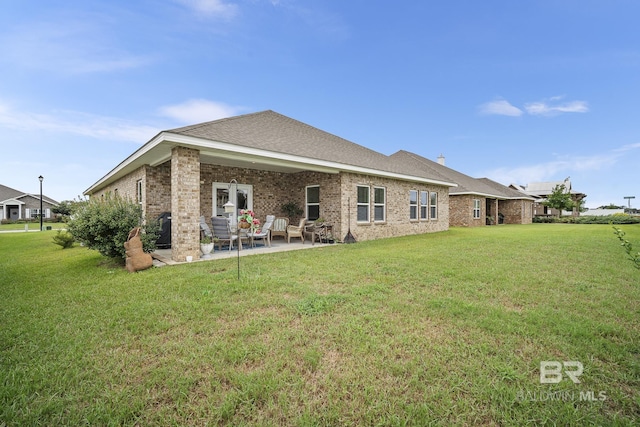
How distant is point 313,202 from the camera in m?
12.6

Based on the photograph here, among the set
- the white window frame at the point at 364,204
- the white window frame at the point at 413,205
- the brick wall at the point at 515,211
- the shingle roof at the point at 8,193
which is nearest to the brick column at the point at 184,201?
the white window frame at the point at 364,204

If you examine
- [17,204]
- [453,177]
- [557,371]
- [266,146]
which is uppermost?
[453,177]

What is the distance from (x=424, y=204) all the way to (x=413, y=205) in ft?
4.09

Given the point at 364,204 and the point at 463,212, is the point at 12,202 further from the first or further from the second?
the point at 463,212

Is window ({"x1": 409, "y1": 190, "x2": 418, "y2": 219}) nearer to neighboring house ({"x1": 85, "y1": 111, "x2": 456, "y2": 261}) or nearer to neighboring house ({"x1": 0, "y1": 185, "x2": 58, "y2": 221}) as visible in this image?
neighboring house ({"x1": 85, "y1": 111, "x2": 456, "y2": 261})

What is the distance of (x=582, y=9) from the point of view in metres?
9.87

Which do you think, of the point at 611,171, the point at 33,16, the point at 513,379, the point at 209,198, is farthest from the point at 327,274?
the point at 611,171

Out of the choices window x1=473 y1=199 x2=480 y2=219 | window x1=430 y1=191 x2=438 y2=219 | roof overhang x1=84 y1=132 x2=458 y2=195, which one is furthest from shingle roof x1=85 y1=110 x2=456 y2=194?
window x1=473 y1=199 x2=480 y2=219

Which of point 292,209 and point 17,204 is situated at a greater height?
point 17,204

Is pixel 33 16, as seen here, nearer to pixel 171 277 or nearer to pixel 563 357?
pixel 171 277

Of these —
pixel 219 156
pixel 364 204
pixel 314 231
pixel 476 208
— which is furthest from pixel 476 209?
pixel 219 156

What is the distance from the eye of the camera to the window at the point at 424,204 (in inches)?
640

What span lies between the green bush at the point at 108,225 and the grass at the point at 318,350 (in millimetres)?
1523

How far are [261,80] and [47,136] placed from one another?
1203 cm
